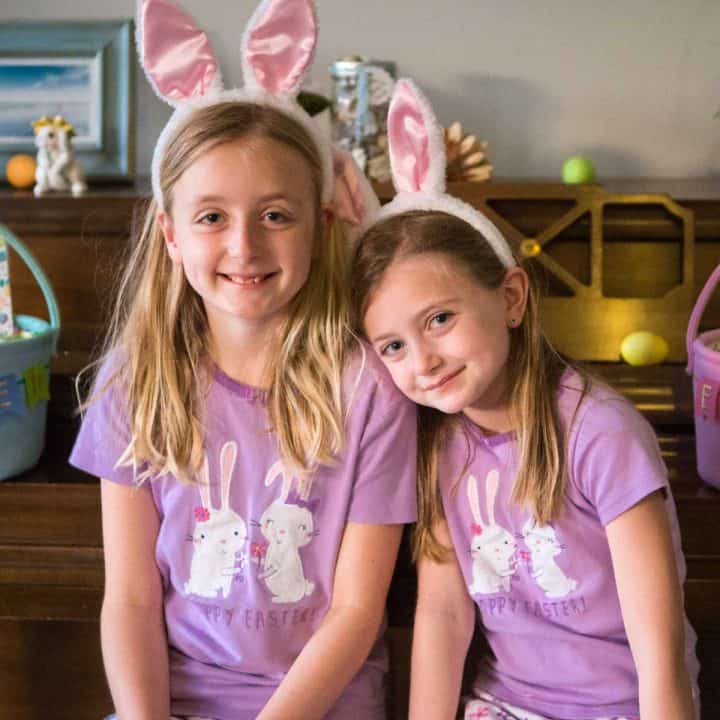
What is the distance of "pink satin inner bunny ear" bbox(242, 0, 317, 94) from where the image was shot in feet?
4.63

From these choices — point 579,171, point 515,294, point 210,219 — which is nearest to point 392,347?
point 515,294

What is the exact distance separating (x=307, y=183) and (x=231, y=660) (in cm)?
61

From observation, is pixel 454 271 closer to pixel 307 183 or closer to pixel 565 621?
pixel 307 183

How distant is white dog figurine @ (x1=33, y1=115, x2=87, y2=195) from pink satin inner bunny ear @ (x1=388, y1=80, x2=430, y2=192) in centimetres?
82

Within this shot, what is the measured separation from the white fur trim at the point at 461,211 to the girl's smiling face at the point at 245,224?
0.42 feet

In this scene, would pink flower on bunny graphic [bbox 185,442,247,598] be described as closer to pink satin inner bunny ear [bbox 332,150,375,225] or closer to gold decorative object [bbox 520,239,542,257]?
pink satin inner bunny ear [bbox 332,150,375,225]

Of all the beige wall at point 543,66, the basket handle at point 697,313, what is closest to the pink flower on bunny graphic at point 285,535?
the basket handle at point 697,313

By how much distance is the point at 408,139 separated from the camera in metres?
1.45

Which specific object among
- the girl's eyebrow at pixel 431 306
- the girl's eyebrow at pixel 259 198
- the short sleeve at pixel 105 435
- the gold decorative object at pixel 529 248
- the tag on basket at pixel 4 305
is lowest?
the short sleeve at pixel 105 435

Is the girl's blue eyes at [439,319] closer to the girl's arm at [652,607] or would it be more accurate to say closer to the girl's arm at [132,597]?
the girl's arm at [652,607]

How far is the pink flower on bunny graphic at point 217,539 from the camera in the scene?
1484 mm

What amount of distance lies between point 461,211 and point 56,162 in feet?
3.12

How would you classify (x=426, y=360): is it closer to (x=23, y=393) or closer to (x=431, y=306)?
(x=431, y=306)

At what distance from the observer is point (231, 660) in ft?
4.90
